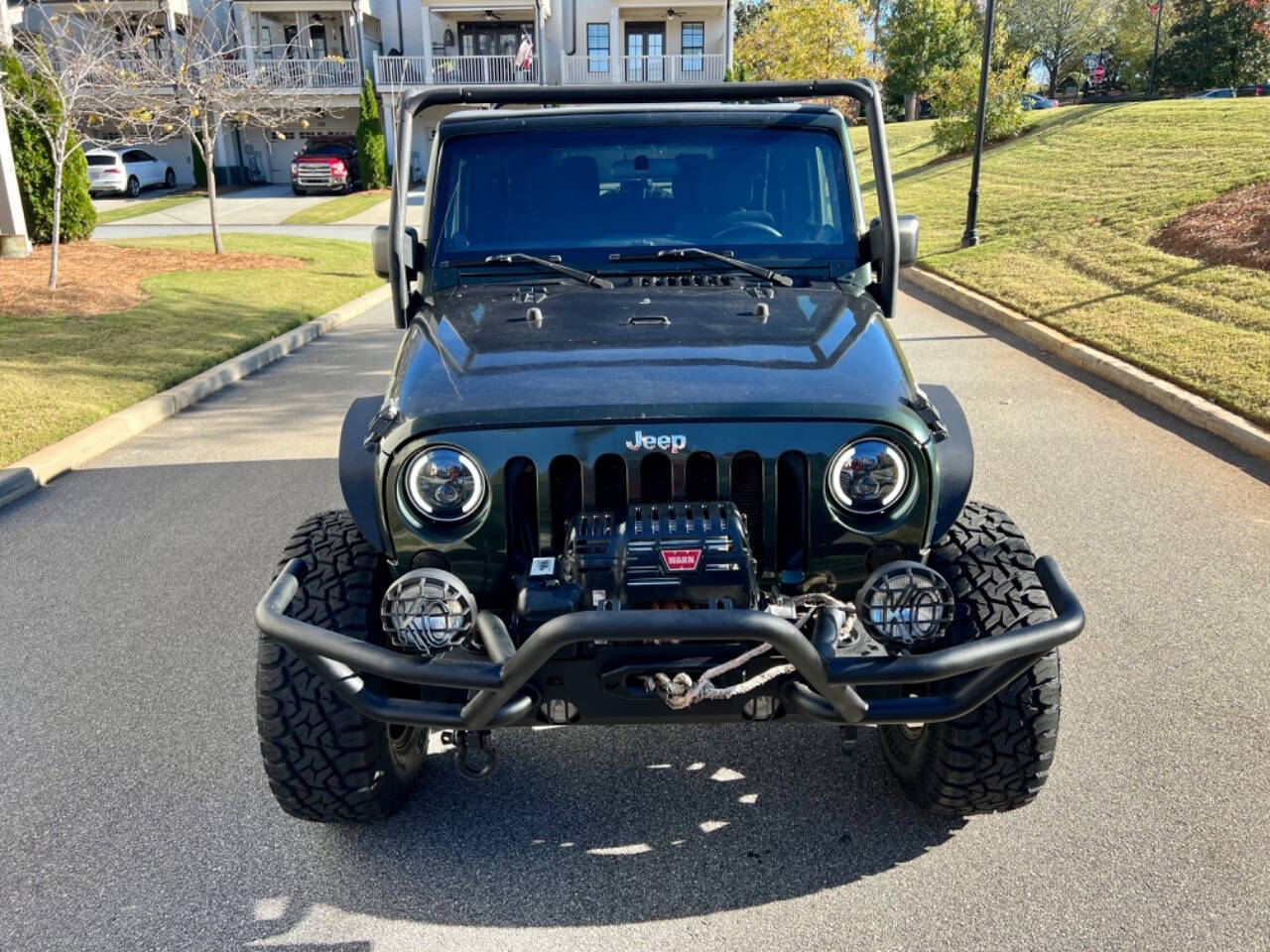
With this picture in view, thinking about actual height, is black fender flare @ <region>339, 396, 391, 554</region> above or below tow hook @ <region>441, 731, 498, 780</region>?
above

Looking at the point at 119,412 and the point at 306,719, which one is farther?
the point at 119,412

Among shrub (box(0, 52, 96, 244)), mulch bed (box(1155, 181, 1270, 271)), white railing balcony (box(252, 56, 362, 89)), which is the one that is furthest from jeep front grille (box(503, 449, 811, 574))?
white railing balcony (box(252, 56, 362, 89))

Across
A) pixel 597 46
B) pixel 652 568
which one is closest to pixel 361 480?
pixel 652 568

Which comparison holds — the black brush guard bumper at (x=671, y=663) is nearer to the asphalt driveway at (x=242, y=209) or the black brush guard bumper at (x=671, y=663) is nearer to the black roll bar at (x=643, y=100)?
the black roll bar at (x=643, y=100)

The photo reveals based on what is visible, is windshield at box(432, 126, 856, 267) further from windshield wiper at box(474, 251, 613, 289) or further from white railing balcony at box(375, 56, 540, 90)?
white railing balcony at box(375, 56, 540, 90)

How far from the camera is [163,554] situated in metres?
5.38

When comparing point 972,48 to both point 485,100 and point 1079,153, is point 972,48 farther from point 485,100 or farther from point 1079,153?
point 485,100

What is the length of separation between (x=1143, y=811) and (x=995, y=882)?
Answer: 61cm

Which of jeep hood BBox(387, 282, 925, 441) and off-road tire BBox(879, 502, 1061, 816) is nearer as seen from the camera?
jeep hood BBox(387, 282, 925, 441)

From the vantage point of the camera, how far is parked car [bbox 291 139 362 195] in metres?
31.9

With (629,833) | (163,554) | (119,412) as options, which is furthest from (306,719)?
(119,412)

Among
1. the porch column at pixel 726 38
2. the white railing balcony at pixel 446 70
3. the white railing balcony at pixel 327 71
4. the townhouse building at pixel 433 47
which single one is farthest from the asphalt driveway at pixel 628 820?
the porch column at pixel 726 38

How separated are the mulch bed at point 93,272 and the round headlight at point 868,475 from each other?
418 inches

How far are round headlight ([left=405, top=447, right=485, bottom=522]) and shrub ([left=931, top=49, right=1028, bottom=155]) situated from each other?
941 inches
